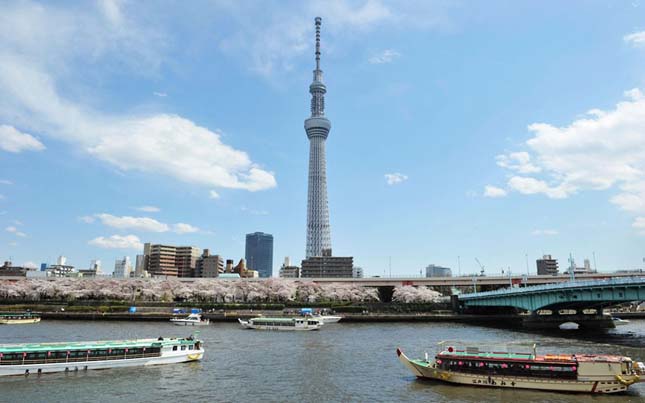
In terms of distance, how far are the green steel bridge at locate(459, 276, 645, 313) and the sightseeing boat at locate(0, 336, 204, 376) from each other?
48.5 meters

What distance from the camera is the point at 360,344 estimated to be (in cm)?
5144

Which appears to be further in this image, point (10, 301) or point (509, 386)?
point (10, 301)

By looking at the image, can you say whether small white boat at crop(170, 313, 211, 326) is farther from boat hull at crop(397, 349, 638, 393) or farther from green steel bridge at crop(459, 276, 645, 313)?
green steel bridge at crop(459, 276, 645, 313)

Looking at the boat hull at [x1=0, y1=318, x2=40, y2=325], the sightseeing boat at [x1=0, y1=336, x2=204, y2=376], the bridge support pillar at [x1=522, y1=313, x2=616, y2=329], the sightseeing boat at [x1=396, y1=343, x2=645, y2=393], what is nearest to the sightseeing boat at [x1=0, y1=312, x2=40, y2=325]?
the boat hull at [x1=0, y1=318, x2=40, y2=325]

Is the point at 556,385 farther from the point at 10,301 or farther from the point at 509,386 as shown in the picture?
the point at 10,301

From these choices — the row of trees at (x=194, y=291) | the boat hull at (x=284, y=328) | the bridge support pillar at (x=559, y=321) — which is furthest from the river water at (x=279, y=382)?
the row of trees at (x=194, y=291)

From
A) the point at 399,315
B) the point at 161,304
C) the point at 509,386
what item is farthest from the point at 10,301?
the point at 509,386

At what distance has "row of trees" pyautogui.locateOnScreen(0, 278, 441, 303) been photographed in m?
115

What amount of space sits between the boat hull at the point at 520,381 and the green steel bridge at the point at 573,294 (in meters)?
25.6

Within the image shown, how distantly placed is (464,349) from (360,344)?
63.8ft

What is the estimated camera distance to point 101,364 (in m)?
36.8

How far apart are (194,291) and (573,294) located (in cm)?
8909

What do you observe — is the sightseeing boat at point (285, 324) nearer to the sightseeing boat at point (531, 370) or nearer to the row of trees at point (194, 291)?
the sightseeing boat at point (531, 370)

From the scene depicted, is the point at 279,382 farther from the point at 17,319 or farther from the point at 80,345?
the point at 17,319
